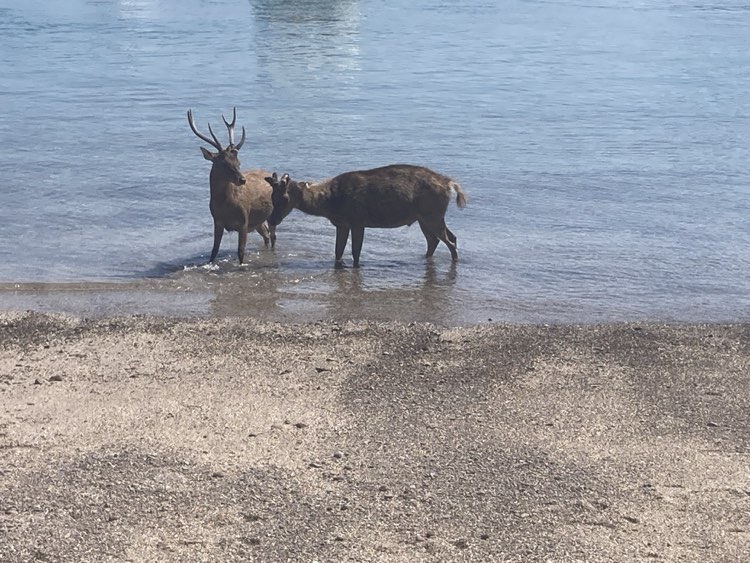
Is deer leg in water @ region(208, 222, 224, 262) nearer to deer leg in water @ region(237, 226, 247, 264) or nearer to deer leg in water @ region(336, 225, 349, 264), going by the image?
deer leg in water @ region(237, 226, 247, 264)

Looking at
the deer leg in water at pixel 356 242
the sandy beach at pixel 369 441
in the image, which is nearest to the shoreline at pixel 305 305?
the sandy beach at pixel 369 441

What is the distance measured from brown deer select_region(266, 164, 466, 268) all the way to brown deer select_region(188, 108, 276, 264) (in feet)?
0.62

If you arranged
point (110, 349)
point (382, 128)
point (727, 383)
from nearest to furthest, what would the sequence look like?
point (727, 383)
point (110, 349)
point (382, 128)

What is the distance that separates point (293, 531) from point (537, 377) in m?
3.08

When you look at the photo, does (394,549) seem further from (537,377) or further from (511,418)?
(537,377)

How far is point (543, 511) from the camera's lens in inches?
286

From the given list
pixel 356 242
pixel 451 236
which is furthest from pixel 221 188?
pixel 451 236

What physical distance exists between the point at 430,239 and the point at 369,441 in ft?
18.5

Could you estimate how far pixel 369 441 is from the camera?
8.23m

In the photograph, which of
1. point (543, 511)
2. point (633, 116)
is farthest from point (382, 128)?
point (543, 511)

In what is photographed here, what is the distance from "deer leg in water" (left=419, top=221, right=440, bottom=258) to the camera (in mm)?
13562

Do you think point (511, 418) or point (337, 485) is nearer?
point (337, 485)

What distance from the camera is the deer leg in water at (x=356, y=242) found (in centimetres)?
1334

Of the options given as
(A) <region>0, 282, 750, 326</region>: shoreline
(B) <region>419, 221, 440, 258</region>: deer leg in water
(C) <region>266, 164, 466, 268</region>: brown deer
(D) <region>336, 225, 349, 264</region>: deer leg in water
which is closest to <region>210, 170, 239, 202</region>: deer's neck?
(C) <region>266, 164, 466, 268</region>: brown deer
